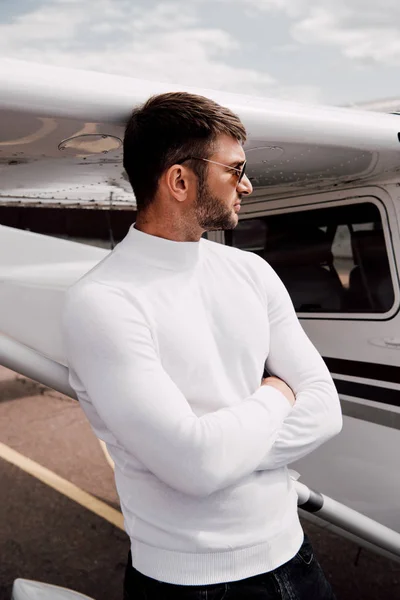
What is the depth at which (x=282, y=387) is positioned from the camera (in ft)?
4.60

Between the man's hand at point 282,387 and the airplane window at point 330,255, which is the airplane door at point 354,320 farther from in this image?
the man's hand at point 282,387

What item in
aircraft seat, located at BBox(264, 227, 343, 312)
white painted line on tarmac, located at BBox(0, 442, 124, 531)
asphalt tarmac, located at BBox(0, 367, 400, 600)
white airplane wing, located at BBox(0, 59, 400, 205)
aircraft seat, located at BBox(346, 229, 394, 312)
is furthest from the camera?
white painted line on tarmac, located at BBox(0, 442, 124, 531)

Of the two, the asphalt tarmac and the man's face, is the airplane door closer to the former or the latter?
the asphalt tarmac

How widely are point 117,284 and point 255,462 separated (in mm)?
448

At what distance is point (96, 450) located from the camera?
524 cm

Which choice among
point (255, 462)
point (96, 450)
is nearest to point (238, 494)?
point (255, 462)

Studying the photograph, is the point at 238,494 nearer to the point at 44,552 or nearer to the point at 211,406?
the point at 211,406

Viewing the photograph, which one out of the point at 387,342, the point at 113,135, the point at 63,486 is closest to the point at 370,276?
the point at 387,342

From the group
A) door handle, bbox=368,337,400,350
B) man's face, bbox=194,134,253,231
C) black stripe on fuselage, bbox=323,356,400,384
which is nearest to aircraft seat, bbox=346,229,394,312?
door handle, bbox=368,337,400,350

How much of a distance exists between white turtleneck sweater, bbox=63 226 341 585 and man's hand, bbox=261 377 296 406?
0.06 feet

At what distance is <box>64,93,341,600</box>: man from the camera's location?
3.81ft

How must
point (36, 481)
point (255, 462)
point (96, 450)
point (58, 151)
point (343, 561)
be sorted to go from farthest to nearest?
point (96, 450)
point (36, 481)
point (343, 561)
point (58, 151)
point (255, 462)

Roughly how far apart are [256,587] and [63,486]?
3558 millimetres

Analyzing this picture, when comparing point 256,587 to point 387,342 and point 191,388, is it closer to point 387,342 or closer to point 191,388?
point 191,388
